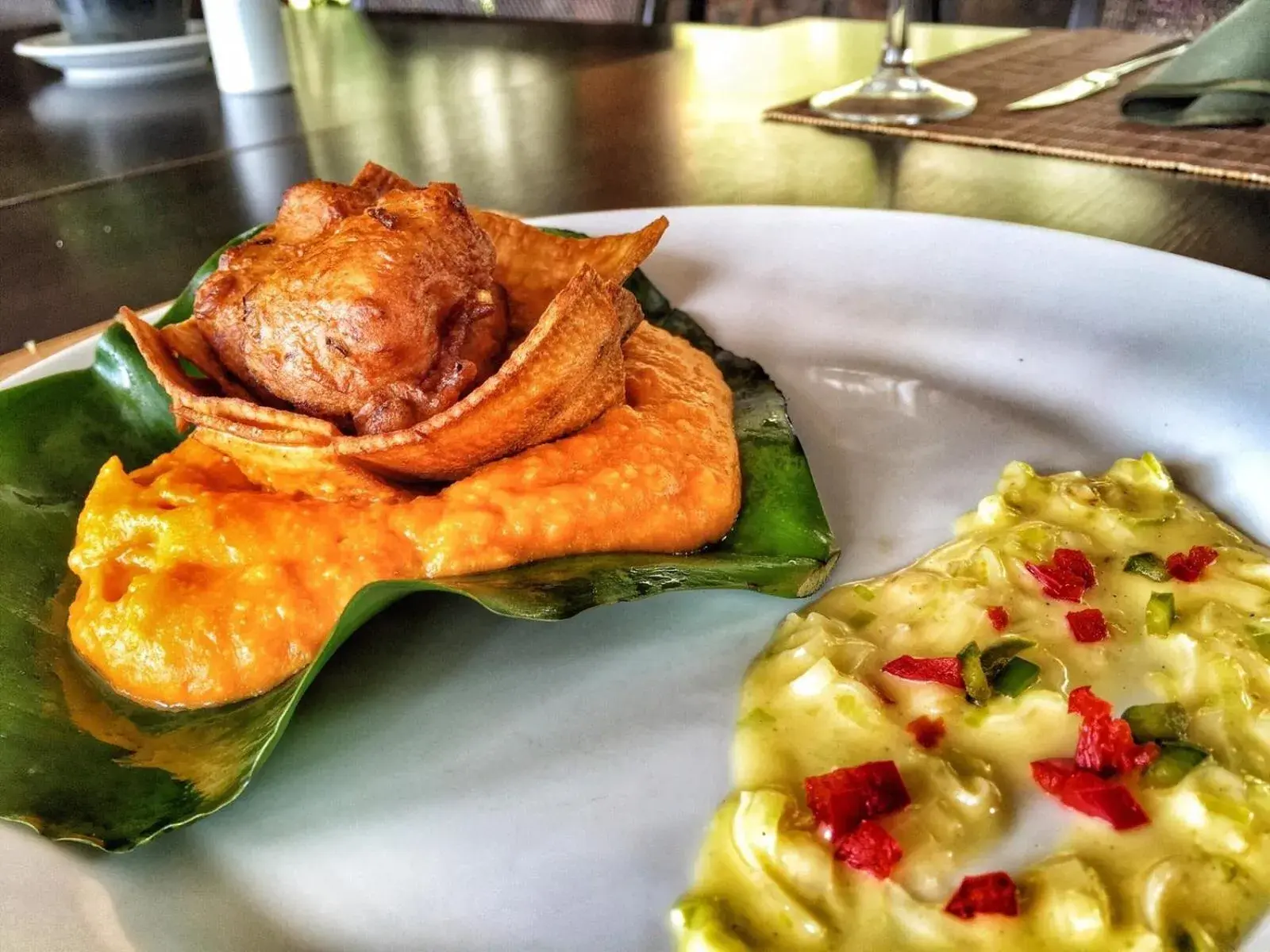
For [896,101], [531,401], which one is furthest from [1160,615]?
[896,101]

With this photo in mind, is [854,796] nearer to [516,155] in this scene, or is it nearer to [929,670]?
[929,670]

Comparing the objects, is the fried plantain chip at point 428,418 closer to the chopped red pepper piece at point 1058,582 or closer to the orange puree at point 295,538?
the orange puree at point 295,538

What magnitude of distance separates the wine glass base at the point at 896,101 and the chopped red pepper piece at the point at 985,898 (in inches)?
124

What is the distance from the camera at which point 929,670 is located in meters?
1.50

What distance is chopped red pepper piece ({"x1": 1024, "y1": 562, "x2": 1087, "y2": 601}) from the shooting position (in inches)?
63.5

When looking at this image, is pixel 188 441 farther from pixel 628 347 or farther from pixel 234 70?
pixel 234 70

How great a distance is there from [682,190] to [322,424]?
2.13 m

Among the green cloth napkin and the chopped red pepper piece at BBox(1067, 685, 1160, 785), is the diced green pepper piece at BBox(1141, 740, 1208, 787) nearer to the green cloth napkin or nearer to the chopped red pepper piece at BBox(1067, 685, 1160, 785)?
the chopped red pepper piece at BBox(1067, 685, 1160, 785)

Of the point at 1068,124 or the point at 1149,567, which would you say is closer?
the point at 1149,567

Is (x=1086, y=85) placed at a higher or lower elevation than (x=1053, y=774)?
higher

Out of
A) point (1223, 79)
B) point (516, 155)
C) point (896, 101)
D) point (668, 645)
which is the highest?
point (1223, 79)

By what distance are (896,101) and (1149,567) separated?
281 cm

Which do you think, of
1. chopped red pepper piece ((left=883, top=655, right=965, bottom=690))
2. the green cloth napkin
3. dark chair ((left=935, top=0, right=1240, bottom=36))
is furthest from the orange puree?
dark chair ((left=935, top=0, right=1240, bottom=36))

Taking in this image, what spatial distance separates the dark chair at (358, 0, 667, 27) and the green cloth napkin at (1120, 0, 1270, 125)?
459cm
